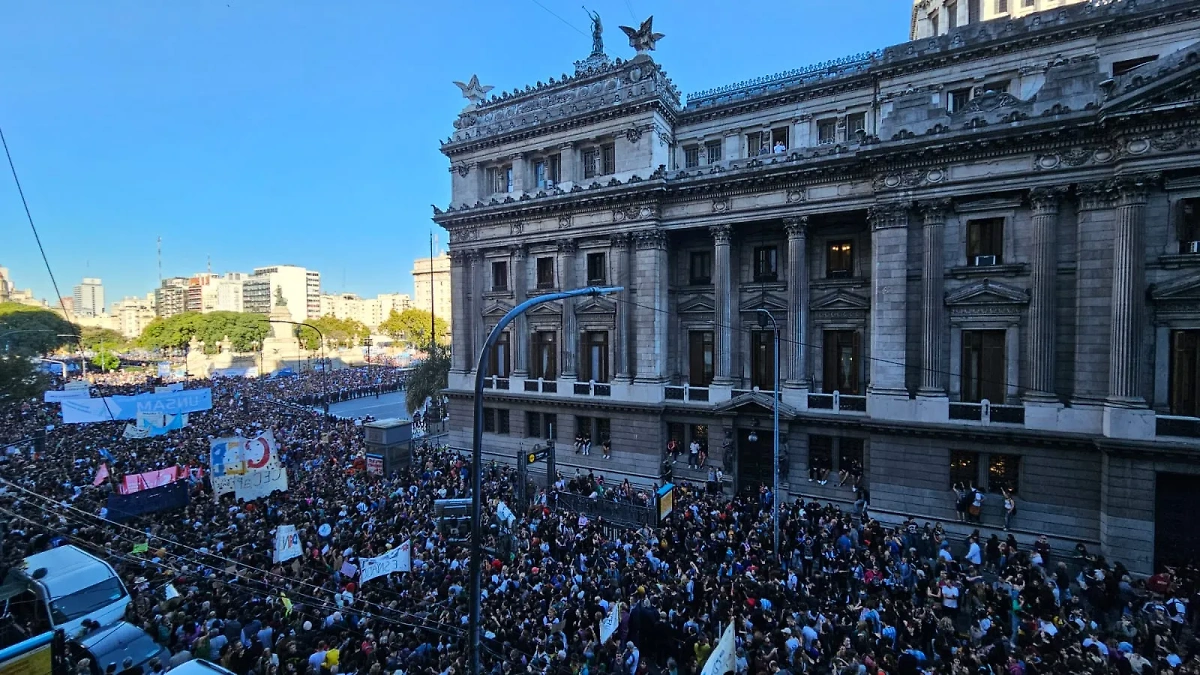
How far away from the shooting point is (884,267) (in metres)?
23.8

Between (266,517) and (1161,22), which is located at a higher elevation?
(1161,22)

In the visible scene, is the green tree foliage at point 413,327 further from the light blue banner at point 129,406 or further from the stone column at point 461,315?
the stone column at point 461,315

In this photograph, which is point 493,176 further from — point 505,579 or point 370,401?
point 370,401

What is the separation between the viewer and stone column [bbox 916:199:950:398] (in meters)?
22.7

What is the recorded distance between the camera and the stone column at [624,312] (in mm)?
29953

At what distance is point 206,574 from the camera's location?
15859mm

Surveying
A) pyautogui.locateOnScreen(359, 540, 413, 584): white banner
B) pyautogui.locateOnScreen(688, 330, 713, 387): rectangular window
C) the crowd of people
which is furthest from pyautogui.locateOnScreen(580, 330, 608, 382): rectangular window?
pyautogui.locateOnScreen(359, 540, 413, 584): white banner

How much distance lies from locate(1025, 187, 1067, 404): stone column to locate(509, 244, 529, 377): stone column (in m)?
24.9

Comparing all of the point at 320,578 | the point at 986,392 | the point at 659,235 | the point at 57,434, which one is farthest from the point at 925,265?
the point at 57,434

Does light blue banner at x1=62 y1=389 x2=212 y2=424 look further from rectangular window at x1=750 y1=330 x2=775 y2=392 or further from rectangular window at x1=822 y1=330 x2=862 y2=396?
rectangular window at x1=822 y1=330 x2=862 y2=396

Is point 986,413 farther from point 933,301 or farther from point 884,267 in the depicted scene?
point 884,267

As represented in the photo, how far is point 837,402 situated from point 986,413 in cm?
566

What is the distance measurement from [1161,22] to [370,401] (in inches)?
2735

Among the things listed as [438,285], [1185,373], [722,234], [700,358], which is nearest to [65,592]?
[700,358]
